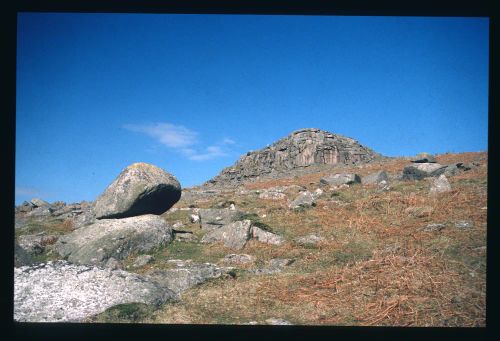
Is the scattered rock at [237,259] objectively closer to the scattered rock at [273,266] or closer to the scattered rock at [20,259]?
the scattered rock at [273,266]

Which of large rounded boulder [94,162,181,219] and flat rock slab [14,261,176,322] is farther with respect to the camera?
large rounded boulder [94,162,181,219]

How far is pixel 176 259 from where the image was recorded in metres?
11.5

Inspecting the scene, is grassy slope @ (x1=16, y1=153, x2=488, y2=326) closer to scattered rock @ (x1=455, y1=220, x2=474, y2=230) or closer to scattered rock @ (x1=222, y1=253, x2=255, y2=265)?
scattered rock @ (x1=455, y1=220, x2=474, y2=230)

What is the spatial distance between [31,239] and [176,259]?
241 inches

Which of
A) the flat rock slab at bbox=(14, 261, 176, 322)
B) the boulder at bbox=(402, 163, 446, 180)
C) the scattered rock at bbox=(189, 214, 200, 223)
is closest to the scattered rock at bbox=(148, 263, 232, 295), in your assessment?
the flat rock slab at bbox=(14, 261, 176, 322)

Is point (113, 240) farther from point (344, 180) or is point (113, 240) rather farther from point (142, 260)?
point (344, 180)

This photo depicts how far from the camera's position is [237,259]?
1089cm

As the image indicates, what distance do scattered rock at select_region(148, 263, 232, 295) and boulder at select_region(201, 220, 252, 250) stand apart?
2286 mm

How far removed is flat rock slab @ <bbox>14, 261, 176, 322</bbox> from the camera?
7207 mm

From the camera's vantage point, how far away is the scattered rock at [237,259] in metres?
10.8

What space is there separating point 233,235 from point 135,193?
3776mm

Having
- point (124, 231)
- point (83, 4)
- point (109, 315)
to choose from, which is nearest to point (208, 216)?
point (124, 231)

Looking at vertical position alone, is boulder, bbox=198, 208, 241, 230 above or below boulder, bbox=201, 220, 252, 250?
above

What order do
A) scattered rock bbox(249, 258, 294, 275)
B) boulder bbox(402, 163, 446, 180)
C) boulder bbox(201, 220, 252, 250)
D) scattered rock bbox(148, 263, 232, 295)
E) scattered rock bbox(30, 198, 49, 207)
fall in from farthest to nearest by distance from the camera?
scattered rock bbox(30, 198, 49, 207) → boulder bbox(402, 163, 446, 180) → boulder bbox(201, 220, 252, 250) → scattered rock bbox(249, 258, 294, 275) → scattered rock bbox(148, 263, 232, 295)
